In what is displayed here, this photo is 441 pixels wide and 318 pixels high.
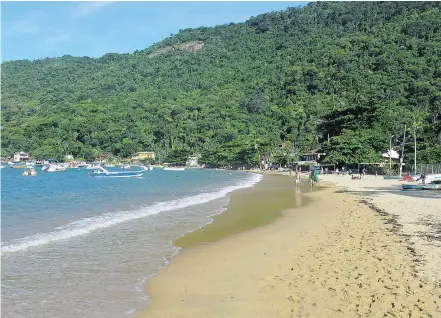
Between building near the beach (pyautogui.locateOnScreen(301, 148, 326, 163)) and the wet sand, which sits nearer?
the wet sand

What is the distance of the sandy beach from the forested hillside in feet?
182

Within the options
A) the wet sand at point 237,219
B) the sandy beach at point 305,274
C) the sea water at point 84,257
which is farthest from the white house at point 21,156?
the sandy beach at point 305,274

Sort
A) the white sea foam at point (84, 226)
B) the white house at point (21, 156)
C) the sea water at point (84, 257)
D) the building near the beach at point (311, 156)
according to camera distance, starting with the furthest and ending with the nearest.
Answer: the white house at point (21, 156) → the building near the beach at point (311, 156) → the white sea foam at point (84, 226) → the sea water at point (84, 257)

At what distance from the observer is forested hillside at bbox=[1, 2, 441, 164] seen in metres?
96.6

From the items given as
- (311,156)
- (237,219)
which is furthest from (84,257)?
(311,156)

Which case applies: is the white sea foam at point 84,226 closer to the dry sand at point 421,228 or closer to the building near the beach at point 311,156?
the dry sand at point 421,228

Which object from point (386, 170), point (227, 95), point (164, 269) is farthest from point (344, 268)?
Answer: point (227, 95)

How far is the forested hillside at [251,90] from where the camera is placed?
96.6 meters

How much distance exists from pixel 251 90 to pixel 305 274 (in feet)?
445

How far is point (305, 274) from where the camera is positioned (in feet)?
27.1

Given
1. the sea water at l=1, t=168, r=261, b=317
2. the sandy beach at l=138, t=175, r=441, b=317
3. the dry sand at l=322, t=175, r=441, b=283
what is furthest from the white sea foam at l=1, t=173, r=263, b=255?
the dry sand at l=322, t=175, r=441, b=283

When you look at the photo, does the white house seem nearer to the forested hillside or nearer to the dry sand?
the forested hillside

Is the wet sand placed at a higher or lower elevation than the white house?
lower

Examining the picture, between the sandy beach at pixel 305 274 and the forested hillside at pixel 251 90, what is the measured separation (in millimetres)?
55455
